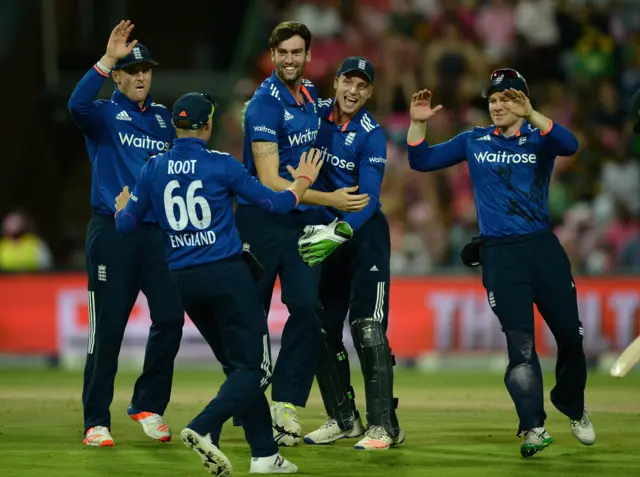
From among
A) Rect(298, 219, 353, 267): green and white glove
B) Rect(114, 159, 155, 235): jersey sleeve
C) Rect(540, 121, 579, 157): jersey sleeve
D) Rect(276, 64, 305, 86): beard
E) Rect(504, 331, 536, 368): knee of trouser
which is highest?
Rect(276, 64, 305, 86): beard

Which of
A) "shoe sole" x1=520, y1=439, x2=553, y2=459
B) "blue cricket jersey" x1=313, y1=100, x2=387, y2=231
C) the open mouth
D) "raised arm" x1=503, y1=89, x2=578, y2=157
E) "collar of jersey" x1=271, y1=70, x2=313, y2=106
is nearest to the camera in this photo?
"shoe sole" x1=520, y1=439, x2=553, y2=459

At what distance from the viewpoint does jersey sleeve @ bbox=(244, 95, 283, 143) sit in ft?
30.2

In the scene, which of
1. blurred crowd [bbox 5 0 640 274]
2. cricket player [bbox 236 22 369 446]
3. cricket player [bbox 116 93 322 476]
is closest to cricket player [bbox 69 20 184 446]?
cricket player [bbox 236 22 369 446]

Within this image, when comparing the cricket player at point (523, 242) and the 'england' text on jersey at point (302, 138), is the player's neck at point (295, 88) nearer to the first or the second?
the 'england' text on jersey at point (302, 138)

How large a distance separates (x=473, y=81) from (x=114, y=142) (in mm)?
11693

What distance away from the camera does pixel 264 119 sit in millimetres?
9219

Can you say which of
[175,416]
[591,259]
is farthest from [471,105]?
[175,416]

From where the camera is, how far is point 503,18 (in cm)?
2147

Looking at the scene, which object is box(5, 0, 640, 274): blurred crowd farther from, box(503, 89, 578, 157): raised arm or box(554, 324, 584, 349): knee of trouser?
box(503, 89, 578, 157): raised arm

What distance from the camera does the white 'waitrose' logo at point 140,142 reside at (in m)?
9.75

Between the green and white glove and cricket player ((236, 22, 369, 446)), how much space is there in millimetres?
139

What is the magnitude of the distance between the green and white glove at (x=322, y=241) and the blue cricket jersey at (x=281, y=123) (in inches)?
14.6

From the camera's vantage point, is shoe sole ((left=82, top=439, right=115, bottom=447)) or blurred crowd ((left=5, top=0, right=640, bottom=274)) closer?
shoe sole ((left=82, top=439, right=115, bottom=447))

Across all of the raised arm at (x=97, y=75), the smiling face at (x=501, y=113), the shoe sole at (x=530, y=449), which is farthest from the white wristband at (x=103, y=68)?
the shoe sole at (x=530, y=449)
